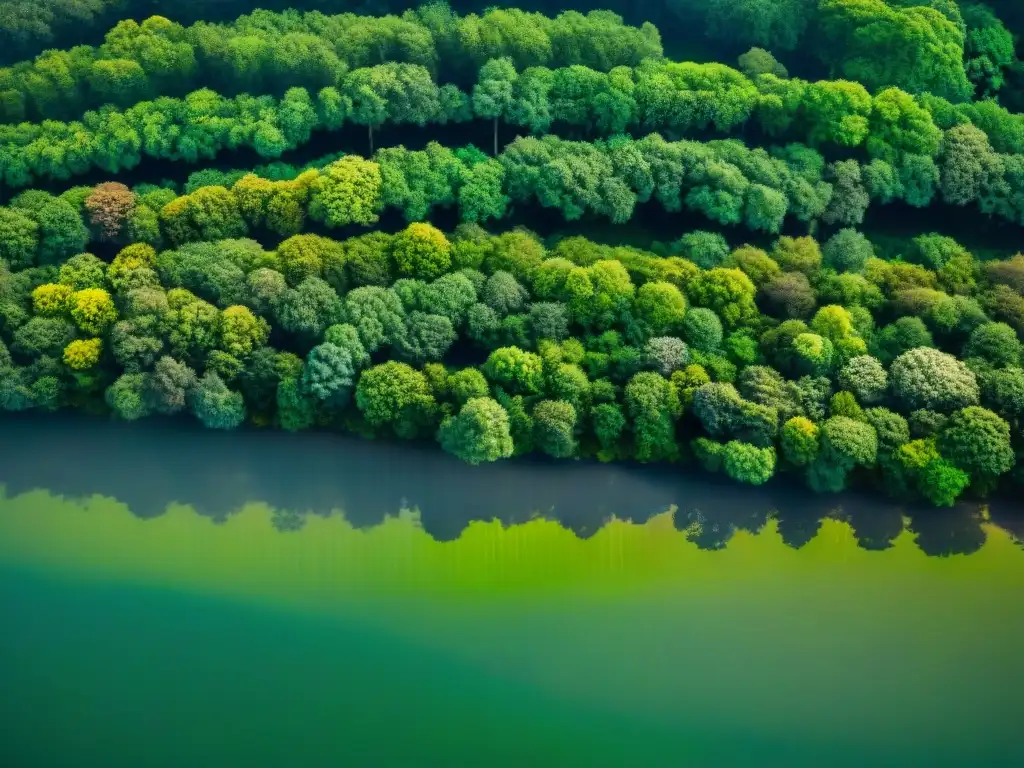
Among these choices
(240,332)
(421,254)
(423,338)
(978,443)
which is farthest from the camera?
(421,254)

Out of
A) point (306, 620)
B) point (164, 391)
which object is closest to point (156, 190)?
point (164, 391)

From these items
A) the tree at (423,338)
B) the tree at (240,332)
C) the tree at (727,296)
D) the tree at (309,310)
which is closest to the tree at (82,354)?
the tree at (240,332)

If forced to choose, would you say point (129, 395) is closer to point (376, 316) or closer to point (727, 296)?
point (376, 316)

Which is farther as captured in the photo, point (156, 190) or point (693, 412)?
point (156, 190)

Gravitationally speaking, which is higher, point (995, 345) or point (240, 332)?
point (995, 345)

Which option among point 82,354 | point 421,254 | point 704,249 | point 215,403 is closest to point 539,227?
point 421,254

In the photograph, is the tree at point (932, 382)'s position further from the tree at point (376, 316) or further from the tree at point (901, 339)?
the tree at point (376, 316)

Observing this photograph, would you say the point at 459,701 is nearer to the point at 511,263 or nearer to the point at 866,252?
the point at 511,263
